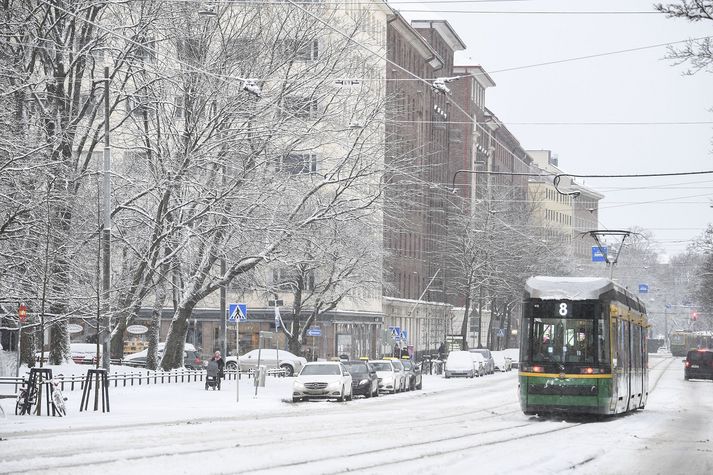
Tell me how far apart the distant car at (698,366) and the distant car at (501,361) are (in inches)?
865

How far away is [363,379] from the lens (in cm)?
4997

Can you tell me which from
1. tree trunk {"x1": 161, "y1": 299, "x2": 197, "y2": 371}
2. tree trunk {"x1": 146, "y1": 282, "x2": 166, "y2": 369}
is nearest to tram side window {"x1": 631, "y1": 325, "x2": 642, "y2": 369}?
tree trunk {"x1": 161, "y1": 299, "x2": 197, "y2": 371}

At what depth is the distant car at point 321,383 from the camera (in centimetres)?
4431

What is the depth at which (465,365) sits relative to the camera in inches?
3091

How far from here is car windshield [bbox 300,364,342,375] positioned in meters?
45.3

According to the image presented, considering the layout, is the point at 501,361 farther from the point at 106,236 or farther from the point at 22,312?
the point at 106,236

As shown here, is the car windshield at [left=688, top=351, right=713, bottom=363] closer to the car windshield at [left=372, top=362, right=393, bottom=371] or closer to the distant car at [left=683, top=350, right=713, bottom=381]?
the distant car at [left=683, top=350, right=713, bottom=381]

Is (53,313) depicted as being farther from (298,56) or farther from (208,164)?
(298,56)

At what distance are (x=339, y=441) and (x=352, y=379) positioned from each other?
26.8 m

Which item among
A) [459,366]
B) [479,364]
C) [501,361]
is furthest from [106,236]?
[501,361]

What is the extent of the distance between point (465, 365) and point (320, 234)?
32.1m

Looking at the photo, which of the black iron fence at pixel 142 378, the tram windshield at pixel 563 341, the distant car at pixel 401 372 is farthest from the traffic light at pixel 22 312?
the distant car at pixel 401 372

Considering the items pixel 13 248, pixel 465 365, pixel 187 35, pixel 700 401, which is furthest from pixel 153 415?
pixel 465 365

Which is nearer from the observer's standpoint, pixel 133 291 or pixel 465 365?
pixel 133 291
